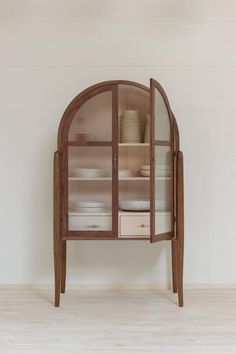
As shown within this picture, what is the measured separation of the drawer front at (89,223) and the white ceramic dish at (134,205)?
121 millimetres

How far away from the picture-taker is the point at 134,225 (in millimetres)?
3279

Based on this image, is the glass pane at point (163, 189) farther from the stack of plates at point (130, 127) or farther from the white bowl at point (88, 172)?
the white bowl at point (88, 172)

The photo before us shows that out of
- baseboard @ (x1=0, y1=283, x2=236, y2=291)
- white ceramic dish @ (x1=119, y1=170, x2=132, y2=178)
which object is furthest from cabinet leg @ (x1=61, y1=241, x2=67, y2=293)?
white ceramic dish @ (x1=119, y1=170, x2=132, y2=178)

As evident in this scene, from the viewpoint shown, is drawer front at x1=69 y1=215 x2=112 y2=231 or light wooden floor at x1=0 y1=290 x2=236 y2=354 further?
drawer front at x1=69 y1=215 x2=112 y2=231

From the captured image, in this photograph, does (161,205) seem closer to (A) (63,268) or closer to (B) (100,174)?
(B) (100,174)

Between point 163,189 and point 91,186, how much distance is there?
0.48 metres

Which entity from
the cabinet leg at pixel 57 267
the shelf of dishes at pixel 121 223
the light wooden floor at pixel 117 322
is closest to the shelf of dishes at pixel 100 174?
the shelf of dishes at pixel 121 223

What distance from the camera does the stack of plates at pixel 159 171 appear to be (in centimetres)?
313

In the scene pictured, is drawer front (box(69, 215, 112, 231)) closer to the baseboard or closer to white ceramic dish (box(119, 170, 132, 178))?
white ceramic dish (box(119, 170, 132, 178))

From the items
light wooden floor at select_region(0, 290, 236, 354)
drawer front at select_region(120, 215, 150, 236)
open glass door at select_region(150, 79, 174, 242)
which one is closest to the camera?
light wooden floor at select_region(0, 290, 236, 354)

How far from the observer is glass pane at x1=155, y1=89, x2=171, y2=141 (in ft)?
10.3

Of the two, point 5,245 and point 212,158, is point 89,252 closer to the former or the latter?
point 5,245

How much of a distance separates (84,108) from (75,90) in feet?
1.34

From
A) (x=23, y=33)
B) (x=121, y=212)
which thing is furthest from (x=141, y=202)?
(x=23, y=33)
